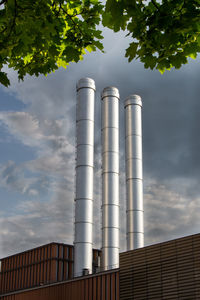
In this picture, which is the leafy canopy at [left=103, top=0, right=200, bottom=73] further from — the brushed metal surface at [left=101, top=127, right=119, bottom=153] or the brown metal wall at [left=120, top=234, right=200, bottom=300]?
the brushed metal surface at [left=101, top=127, right=119, bottom=153]

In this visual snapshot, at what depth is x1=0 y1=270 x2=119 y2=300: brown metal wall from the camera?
28750 millimetres

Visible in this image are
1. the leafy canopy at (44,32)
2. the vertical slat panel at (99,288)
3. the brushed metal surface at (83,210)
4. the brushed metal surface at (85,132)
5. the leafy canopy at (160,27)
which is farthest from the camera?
the brushed metal surface at (85,132)

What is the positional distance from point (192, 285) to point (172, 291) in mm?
1498

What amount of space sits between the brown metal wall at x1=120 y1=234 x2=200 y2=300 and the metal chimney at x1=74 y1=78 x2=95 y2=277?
7960 millimetres

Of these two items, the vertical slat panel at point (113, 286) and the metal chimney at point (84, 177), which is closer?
the vertical slat panel at point (113, 286)

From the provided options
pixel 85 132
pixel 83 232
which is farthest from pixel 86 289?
pixel 85 132

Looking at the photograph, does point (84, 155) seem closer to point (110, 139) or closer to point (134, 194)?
point (110, 139)

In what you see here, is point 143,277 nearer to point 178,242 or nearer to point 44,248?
point 178,242

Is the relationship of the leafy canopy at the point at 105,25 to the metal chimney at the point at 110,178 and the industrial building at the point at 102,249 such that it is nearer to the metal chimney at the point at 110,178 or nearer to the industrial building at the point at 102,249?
the industrial building at the point at 102,249

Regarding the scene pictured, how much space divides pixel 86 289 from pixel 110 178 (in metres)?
13.6

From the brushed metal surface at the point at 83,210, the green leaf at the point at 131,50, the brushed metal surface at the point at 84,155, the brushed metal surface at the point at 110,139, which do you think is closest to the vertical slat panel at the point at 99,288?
the brushed metal surface at the point at 83,210

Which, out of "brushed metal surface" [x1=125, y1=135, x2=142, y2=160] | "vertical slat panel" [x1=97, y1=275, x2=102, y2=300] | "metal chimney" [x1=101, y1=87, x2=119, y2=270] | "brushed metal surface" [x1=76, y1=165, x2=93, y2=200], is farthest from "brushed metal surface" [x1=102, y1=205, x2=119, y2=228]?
"vertical slat panel" [x1=97, y1=275, x2=102, y2=300]

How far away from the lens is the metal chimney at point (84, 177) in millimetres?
37562

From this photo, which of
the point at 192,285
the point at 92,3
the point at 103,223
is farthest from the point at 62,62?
the point at 103,223
